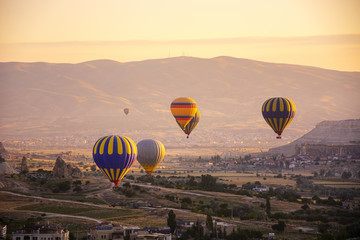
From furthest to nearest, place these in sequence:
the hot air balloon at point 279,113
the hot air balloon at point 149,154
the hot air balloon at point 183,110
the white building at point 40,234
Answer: the hot air balloon at point 183,110, the hot air balloon at point 279,113, the hot air balloon at point 149,154, the white building at point 40,234

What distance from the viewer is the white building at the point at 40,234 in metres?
51.1

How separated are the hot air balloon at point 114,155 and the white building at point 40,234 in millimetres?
14863

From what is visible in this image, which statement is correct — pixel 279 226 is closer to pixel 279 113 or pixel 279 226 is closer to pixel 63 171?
pixel 63 171

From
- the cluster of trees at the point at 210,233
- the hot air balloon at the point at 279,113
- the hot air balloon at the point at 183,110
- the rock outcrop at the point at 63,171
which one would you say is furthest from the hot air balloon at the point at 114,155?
→ the hot air balloon at the point at 183,110

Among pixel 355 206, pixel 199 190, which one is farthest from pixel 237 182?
pixel 355 206

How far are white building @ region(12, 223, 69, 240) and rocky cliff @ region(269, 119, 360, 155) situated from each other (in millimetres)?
108823

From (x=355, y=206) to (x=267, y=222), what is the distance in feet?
52.6

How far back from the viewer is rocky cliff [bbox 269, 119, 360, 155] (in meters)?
161

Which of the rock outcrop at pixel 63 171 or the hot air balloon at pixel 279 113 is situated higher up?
the hot air balloon at pixel 279 113

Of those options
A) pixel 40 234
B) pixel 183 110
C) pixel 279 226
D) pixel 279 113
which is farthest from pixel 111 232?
pixel 183 110

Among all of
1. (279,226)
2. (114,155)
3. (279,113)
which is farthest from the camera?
(279,113)

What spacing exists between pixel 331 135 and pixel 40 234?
125 meters

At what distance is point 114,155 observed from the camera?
66562 mm

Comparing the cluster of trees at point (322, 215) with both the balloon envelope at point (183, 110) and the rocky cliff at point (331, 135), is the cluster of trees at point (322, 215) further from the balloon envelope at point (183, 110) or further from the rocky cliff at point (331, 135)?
the rocky cliff at point (331, 135)
